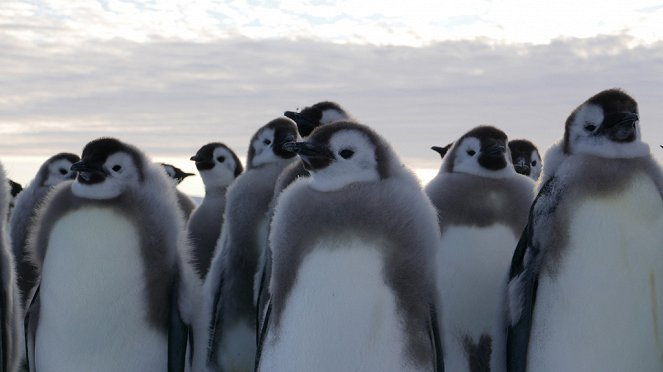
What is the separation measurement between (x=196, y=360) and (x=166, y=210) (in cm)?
84

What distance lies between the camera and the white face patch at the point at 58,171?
686cm

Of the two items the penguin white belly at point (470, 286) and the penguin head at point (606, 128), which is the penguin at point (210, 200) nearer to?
the penguin white belly at point (470, 286)

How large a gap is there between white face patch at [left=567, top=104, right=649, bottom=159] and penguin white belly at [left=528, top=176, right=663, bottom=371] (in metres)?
0.18

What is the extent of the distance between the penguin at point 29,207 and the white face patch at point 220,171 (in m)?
1.08

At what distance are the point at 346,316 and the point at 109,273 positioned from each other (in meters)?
1.40

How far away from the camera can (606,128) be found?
4000 mm

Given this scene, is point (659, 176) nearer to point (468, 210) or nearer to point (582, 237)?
point (582, 237)

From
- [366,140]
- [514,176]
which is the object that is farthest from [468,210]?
[366,140]

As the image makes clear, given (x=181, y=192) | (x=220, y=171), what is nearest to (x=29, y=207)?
(x=220, y=171)

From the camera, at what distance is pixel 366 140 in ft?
11.8

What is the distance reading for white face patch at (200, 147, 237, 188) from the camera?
24.7 ft

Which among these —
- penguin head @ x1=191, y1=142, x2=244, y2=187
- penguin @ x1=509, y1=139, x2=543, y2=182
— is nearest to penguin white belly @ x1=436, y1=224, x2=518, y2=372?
penguin @ x1=509, y1=139, x2=543, y2=182

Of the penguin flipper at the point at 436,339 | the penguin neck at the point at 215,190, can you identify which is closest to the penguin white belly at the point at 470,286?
the penguin flipper at the point at 436,339

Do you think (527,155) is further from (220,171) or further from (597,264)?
(597,264)
